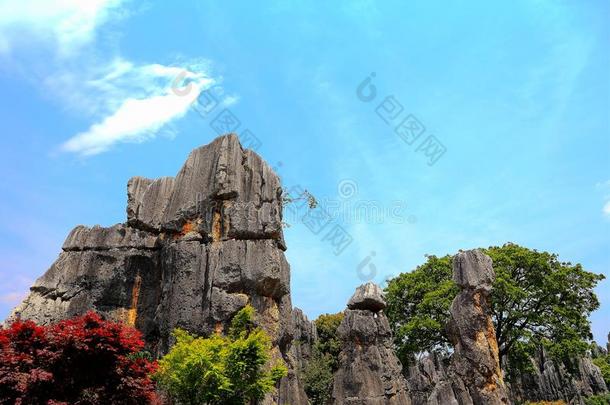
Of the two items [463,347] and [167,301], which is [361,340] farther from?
[167,301]

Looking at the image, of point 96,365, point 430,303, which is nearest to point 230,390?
point 96,365

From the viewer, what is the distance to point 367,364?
2189 centimetres

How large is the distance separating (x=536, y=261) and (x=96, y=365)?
21.8 metres

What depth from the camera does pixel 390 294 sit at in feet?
97.7

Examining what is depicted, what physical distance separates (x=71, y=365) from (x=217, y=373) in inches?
138

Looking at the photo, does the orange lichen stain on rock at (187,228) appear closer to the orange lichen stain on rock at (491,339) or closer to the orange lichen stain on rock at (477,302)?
the orange lichen stain on rock at (477,302)

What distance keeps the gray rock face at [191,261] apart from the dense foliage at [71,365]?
421cm

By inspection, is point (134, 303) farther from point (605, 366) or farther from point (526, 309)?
point (605, 366)

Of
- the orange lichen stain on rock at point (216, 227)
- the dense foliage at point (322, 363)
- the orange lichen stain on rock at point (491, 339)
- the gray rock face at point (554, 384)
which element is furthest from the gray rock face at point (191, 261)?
the gray rock face at point (554, 384)

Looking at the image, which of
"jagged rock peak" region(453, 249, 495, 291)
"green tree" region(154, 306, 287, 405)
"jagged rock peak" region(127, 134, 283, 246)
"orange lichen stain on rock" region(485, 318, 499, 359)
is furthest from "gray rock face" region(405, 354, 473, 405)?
"jagged rock peak" region(127, 134, 283, 246)

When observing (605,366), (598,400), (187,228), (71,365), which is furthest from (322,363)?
(605,366)

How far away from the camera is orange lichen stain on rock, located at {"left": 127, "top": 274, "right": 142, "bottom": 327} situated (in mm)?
18670

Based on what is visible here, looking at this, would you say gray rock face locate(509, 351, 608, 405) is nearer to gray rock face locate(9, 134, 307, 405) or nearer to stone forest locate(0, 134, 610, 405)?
stone forest locate(0, 134, 610, 405)

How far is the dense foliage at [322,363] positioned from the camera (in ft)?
108
